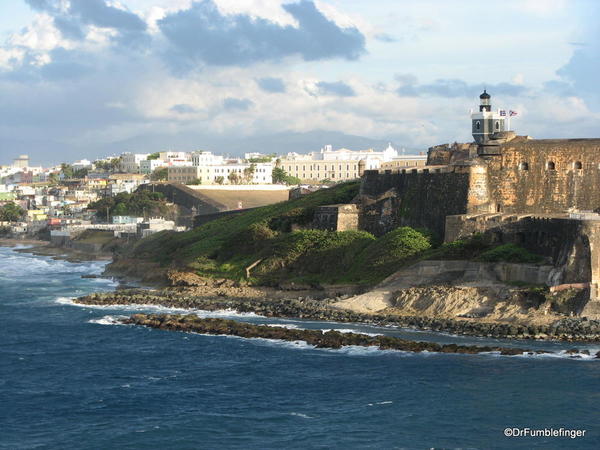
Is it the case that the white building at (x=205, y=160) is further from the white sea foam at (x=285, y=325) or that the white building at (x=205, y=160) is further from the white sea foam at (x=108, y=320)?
the white sea foam at (x=285, y=325)

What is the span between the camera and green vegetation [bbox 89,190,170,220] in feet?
456

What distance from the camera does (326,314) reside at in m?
57.6

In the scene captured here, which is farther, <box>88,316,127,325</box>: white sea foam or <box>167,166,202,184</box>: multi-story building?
<box>167,166,202,184</box>: multi-story building

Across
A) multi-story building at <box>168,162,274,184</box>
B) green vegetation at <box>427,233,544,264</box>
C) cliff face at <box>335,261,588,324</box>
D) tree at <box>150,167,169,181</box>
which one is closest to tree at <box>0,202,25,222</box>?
tree at <box>150,167,169,181</box>

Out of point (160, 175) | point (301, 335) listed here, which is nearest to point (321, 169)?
point (160, 175)

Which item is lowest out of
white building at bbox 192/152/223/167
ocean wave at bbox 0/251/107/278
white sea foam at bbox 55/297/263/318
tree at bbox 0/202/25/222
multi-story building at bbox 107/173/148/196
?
white sea foam at bbox 55/297/263/318

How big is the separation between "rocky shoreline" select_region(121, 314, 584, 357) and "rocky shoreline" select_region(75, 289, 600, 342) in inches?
140

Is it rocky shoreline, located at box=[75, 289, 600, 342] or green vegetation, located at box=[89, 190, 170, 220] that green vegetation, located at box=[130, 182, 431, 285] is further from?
green vegetation, located at box=[89, 190, 170, 220]

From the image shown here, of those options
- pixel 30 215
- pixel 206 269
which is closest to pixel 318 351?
pixel 206 269

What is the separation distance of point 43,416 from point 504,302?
25433 millimetres

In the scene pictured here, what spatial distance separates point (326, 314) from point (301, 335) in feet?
22.4

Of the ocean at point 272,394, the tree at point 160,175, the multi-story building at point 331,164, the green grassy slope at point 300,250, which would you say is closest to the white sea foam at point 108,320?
the ocean at point 272,394

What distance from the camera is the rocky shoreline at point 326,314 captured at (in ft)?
162

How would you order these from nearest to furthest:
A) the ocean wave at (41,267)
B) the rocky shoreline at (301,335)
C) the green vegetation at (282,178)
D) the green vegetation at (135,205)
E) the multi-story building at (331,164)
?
1. the rocky shoreline at (301,335)
2. the ocean wave at (41,267)
3. the green vegetation at (135,205)
4. the multi-story building at (331,164)
5. the green vegetation at (282,178)
